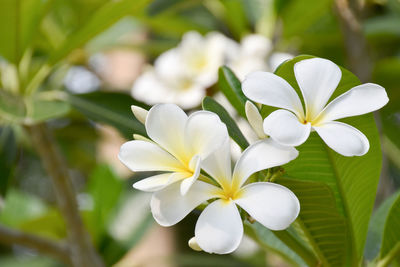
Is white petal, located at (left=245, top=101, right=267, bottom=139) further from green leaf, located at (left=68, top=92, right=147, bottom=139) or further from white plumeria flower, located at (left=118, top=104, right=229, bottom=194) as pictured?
green leaf, located at (left=68, top=92, right=147, bottom=139)

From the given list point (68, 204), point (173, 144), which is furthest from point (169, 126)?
point (68, 204)

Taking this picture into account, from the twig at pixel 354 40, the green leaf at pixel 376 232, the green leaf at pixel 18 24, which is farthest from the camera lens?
the twig at pixel 354 40

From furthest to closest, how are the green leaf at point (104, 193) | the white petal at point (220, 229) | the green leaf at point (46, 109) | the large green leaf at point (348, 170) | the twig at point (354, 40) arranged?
the green leaf at point (104, 193), the twig at point (354, 40), the green leaf at point (46, 109), the large green leaf at point (348, 170), the white petal at point (220, 229)

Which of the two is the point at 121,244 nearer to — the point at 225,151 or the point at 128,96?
the point at 128,96

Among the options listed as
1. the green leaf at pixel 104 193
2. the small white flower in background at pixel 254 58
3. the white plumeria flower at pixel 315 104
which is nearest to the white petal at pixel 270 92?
the white plumeria flower at pixel 315 104

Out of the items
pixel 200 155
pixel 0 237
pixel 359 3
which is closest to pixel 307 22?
pixel 359 3

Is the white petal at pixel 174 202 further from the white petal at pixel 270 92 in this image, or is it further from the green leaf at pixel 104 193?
the green leaf at pixel 104 193
